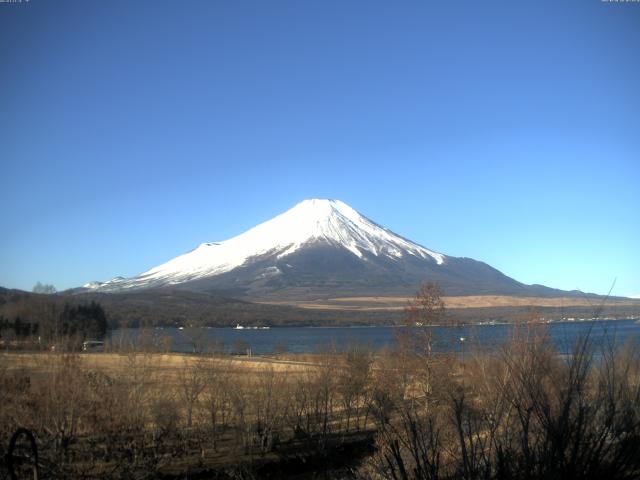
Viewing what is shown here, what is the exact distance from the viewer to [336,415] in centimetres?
2534

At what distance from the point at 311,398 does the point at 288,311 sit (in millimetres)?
154233

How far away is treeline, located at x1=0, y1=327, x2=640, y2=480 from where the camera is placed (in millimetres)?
4129

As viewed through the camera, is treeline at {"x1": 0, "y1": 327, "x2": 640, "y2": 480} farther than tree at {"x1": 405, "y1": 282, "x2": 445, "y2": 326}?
No

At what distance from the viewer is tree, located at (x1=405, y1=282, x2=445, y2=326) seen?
85.1 ft

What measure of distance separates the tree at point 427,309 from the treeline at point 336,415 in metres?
0.97

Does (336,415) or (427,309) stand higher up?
(427,309)

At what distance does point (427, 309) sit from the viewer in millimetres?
26172

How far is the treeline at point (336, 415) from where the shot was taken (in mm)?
4129

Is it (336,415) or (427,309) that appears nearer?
(336,415)

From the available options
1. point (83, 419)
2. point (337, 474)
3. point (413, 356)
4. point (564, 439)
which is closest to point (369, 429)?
point (413, 356)

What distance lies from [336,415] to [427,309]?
6.05 m

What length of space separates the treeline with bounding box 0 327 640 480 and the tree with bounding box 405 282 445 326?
972 millimetres

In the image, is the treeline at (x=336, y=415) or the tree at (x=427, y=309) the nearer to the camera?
the treeline at (x=336, y=415)

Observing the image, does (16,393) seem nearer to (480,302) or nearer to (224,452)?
(224,452)
